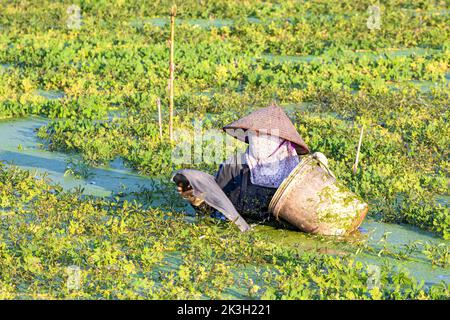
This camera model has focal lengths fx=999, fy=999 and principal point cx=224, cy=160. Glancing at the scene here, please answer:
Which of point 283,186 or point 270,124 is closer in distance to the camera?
point 283,186

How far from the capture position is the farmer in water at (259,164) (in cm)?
755

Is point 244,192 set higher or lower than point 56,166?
higher

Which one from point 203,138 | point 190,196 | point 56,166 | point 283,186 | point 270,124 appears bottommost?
point 56,166

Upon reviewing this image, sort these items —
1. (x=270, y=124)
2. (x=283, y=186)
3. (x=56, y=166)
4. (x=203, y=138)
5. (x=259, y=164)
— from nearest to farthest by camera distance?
(x=283, y=186)
(x=270, y=124)
(x=259, y=164)
(x=56, y=166)
(x=203, y=138)

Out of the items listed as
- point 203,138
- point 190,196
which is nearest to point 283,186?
point 190,196

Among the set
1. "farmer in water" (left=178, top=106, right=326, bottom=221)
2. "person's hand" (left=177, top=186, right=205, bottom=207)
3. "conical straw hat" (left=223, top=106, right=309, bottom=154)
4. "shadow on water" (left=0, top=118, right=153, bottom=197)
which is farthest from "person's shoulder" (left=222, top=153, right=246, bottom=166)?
"shadow on water" (left=0, top=118, right=153, bottom=197)

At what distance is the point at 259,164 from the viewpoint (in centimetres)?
766

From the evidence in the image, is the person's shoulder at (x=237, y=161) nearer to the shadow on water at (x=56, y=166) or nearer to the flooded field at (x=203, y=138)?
the flooded field at (x=203, y=138)

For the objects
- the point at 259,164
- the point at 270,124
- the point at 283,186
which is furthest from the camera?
the point at 259,164

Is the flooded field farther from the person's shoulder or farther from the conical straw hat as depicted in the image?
the conical straw hat

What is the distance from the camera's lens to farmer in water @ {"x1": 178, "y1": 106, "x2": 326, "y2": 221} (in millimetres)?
7551

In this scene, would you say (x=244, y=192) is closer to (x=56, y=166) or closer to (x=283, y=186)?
(x=283, y=186)
